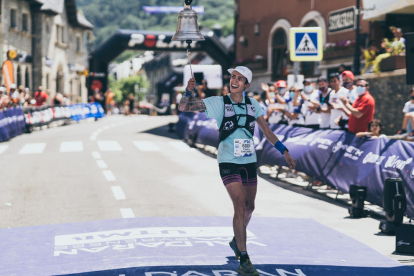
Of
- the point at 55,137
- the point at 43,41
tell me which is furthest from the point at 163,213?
the point at 43,41

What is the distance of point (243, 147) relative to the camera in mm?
6527

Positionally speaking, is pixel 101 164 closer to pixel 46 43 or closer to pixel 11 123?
pixel 11 123

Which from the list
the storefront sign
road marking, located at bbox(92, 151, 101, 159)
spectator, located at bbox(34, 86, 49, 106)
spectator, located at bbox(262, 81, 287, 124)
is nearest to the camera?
spectator, located at bbox(262, 81, 287, 124)

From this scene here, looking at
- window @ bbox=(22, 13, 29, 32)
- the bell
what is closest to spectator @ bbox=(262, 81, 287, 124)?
the bell

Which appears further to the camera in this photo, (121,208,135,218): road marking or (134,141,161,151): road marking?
(134,141,161,151): road marking

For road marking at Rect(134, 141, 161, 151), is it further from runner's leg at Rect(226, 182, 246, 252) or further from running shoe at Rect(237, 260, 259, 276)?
running shoe at Rect(237, 260, 259, 276)

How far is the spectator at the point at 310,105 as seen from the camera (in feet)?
44.9

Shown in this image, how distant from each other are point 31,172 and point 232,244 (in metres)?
8.40

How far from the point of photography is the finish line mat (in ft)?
21.2

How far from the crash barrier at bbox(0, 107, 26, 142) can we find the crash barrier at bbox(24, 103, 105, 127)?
98 cm

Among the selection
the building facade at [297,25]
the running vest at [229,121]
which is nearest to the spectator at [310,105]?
the running vest at [229,121]

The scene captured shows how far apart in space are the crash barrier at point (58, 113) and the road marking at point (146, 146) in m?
7.06

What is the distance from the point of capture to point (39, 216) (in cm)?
963

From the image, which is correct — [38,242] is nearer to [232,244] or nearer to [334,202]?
[232,244]
